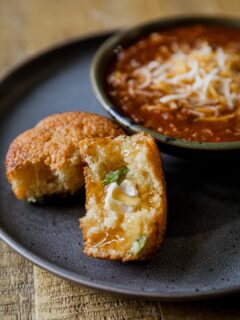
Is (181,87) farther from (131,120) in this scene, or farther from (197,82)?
(131,120)

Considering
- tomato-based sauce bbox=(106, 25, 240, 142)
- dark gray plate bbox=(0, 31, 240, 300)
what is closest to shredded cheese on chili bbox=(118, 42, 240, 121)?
tomato-based sauce bbox=(106, 25, 240, 142)

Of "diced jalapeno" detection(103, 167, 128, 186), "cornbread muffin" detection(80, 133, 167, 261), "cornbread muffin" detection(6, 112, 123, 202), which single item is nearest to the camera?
"cornbread muffin" detection(80, 133, 167, 261)

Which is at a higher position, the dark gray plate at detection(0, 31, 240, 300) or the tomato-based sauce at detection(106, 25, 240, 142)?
the tomato-based sauce at detection(106, 25, 240, 142)

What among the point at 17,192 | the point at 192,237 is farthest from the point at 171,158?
the point at 17,192

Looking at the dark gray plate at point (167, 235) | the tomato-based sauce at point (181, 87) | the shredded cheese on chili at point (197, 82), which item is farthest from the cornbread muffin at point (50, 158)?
the shredded cheese on chili at point (197, 82)

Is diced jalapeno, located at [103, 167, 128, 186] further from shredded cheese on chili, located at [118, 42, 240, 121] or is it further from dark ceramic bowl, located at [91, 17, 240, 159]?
shredded cheese on chili, located at [118, 42, 240, 121]

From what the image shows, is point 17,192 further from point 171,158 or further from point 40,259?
point 171,158
